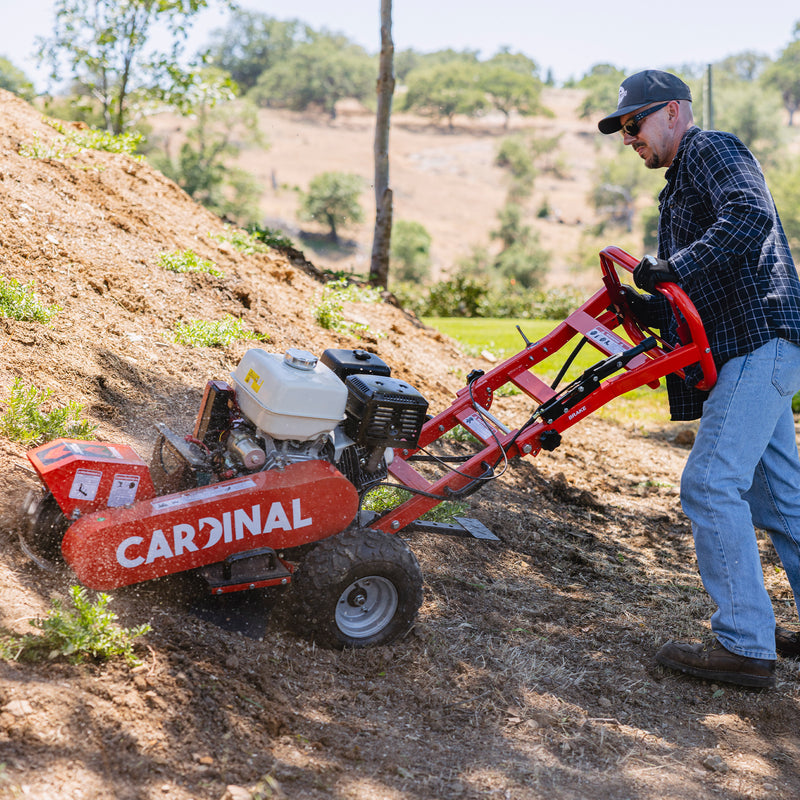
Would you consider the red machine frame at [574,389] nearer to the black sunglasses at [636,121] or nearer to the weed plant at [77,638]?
the black sunglasses at [636,121]

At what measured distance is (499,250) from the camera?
79.7 metres

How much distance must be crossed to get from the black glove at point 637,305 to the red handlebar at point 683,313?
0.18 feet

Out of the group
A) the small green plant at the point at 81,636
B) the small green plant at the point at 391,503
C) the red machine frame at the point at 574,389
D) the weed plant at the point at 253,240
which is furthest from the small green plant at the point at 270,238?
the small green plant at the point at 81,636

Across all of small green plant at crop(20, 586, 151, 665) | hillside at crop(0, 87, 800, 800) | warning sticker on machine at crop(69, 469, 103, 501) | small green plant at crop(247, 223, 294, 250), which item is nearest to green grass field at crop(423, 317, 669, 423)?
small green plant at crop(247, 223, 294, 250)

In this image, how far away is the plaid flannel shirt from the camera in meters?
3.13

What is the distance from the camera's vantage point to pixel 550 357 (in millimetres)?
11102

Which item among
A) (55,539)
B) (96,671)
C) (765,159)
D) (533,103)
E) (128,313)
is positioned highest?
(533,103)

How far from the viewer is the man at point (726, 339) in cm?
322

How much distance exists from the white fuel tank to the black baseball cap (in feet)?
5.11

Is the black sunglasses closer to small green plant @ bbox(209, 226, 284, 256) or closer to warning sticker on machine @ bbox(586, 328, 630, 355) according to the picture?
warning sticker on machine @ bbox(586, 328, 630, 355)

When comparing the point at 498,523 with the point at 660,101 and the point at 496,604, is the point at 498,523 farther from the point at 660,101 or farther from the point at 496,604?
the point at 660,101

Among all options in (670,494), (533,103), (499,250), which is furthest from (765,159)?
(670,494)

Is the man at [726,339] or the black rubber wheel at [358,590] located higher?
the man at [726,339]

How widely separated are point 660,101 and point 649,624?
2.43 m
